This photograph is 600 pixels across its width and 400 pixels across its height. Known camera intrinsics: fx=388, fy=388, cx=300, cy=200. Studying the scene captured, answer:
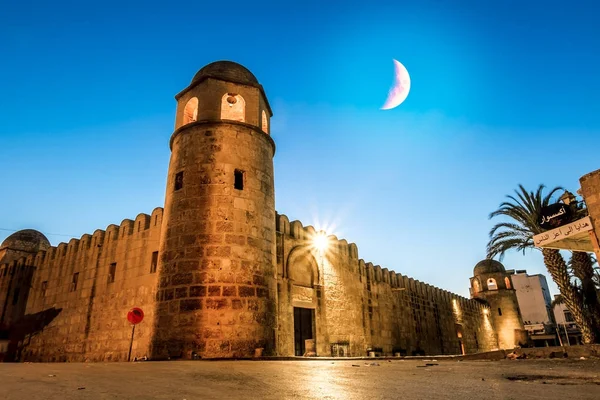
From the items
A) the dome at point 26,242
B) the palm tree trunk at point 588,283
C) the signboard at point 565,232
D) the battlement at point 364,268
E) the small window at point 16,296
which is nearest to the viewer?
the signboard at point 565,232

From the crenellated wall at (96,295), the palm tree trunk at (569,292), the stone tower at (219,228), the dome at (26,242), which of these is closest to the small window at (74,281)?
the crenellated wall at (96,295)

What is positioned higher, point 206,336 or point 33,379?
point 206,336

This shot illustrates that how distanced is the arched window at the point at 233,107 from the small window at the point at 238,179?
7.05ft

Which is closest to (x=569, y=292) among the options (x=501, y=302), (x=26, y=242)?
(x=501, y=302)

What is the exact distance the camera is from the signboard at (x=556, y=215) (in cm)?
1295

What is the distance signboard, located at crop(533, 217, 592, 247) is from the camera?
11216mm

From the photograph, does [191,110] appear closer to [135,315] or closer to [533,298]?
[135,315]

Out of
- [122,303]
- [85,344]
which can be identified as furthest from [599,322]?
[85,344]

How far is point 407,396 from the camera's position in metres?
3.26

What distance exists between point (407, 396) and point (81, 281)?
53.4ft

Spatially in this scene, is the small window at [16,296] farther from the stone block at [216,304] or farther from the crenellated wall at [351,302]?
the stone block at [216,304]

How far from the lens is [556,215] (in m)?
13.2

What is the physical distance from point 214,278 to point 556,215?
11.5m

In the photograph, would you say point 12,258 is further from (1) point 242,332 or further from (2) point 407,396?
(2) point 407,396
